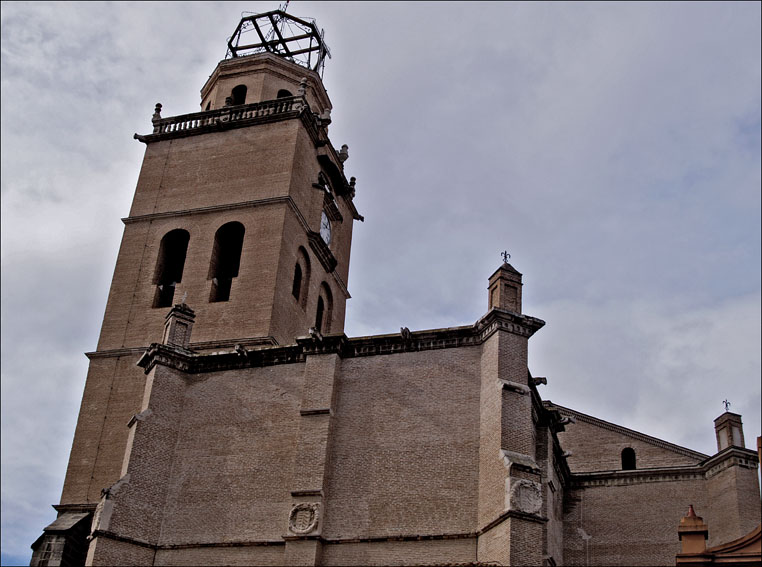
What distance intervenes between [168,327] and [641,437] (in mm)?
16181

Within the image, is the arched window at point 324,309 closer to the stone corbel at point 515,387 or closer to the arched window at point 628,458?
the arched window at point 628,458

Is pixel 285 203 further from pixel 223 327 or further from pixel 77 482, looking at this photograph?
pixel 77 482

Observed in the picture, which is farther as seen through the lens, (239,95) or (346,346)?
(239,95)

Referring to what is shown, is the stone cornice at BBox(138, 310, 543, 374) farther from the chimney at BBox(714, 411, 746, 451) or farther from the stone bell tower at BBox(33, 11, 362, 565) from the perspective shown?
the chimney at BBox(714, 411, 746, 451)

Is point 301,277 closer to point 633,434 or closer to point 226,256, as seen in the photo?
point 226,256

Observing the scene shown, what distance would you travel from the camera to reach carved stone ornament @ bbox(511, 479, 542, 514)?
21.8m

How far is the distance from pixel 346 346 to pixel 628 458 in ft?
42.3

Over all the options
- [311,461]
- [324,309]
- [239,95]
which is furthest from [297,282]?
[311,461]

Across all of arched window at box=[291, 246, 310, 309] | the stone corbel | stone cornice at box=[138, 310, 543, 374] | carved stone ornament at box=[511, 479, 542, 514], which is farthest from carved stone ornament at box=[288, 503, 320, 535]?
arched window at box=[291, 246, 310, 309]

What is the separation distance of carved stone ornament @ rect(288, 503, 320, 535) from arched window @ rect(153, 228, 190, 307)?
12307mm

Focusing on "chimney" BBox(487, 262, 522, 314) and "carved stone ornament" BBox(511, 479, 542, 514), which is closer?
"carved stone ornament" BBox(511, 479, 542, 514)

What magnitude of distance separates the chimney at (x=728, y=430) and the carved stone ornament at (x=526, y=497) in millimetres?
11544

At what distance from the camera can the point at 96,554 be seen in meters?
23.8

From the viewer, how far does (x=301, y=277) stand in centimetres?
3588
